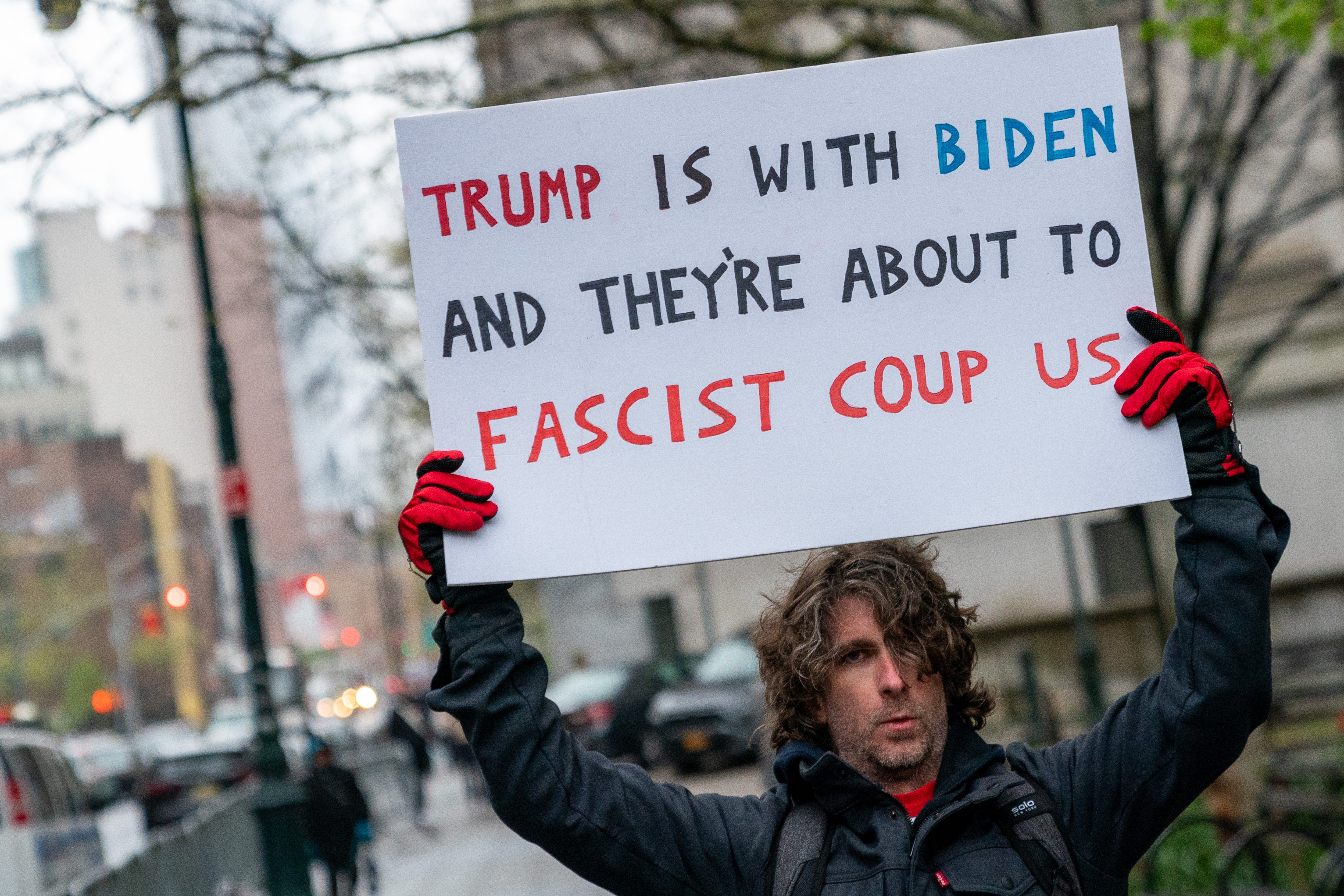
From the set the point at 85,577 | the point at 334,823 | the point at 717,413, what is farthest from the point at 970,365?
the point at 85,577

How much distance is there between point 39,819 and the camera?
10.3m

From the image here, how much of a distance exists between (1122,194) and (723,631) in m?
27.7

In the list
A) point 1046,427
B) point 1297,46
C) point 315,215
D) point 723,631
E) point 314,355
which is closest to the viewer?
point 1046,427

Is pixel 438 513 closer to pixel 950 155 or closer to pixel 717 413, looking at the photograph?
pixel 717 413

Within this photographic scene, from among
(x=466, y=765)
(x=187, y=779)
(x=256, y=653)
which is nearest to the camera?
(x=256, y=653)

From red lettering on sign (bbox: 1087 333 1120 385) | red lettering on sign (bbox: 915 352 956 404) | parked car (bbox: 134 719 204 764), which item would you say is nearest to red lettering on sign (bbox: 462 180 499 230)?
red lettering on sign (bbox: 915 352 956 404)

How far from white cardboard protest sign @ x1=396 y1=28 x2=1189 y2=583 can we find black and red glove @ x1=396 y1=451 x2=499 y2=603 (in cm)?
4

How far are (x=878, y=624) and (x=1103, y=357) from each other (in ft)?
2.14

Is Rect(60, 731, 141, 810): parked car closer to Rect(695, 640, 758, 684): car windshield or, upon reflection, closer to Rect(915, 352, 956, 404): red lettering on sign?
Rect(695, 640, 758, 684): car windshield

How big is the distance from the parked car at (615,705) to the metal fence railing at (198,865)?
524 centimetres

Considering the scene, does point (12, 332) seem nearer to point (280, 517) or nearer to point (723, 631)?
point (280, 517)

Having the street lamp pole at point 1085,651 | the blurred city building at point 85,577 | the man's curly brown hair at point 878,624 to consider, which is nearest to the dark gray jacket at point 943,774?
the man's curly brown hair at point 878,624

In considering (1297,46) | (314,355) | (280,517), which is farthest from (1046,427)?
(280,517)

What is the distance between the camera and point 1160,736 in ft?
8.50
